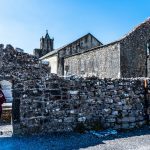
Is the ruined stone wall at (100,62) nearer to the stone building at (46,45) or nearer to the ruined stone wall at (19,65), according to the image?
the ruined stone wall at (19,65)

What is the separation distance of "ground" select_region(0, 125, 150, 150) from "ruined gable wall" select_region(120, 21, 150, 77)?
12460 mm

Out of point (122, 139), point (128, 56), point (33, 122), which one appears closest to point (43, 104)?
point (33, 122)

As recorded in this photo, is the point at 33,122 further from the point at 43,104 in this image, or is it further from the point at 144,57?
the point at 144,57

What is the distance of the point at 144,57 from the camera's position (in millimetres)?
23922

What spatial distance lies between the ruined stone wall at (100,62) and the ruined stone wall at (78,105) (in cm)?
1133

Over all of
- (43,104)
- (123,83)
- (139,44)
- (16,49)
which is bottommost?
(43,104)

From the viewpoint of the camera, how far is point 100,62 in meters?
25.7

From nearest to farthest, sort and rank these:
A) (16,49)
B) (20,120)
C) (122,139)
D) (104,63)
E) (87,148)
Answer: (87,148), (122,139), (20,120), (16,49), (104,63)

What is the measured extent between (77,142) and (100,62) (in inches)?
660

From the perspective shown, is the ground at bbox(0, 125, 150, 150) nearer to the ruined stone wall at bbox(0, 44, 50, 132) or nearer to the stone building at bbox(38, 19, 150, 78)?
the ruined stone wall at bbox(0, 44, 50, 132)

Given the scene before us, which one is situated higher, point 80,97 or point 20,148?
point 80,97

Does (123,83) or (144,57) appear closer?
(123,83)

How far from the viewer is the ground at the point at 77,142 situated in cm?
866

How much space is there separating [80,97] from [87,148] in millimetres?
2829
